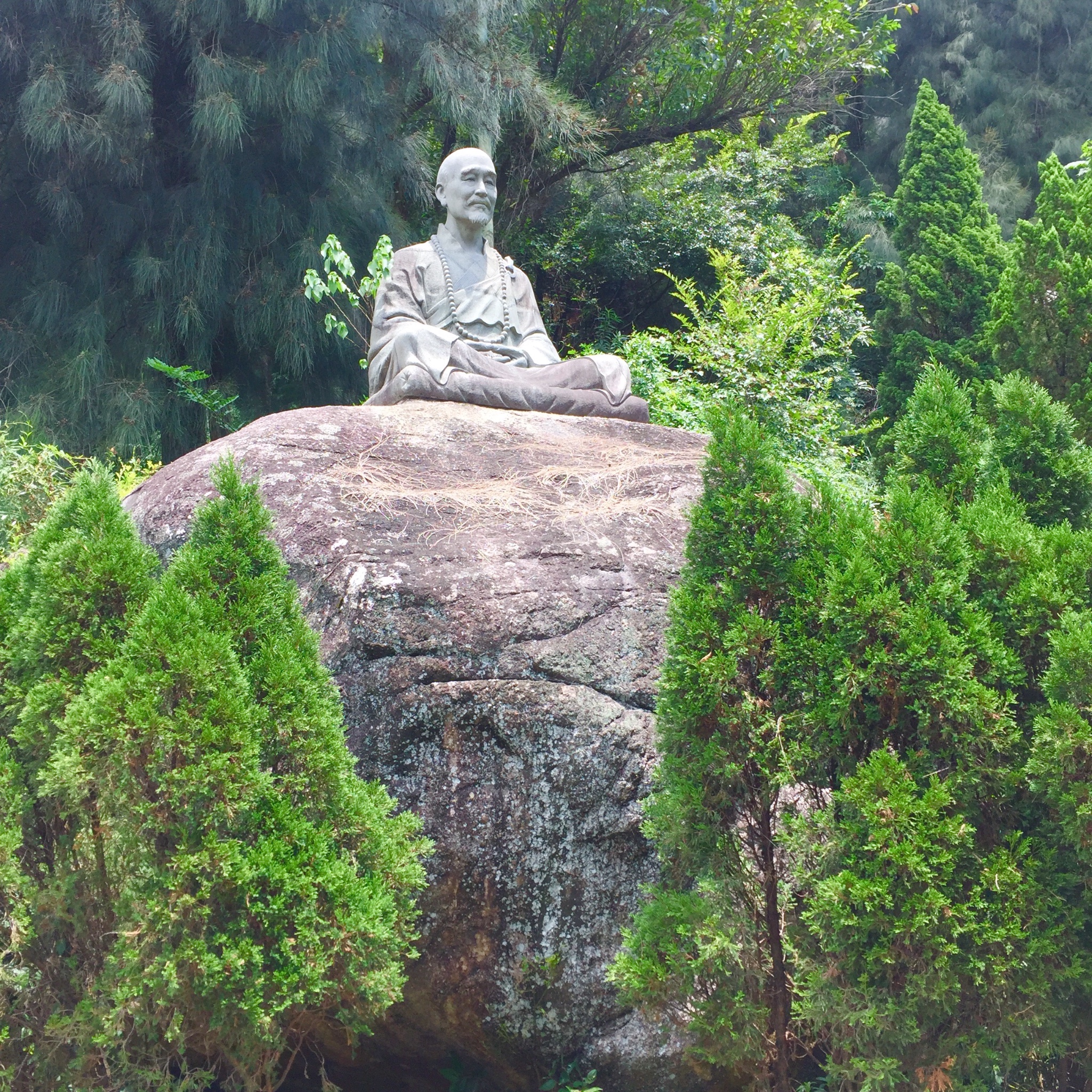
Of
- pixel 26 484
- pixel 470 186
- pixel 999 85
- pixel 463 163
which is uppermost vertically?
pixel 999 85

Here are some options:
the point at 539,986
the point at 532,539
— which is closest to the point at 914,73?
the point at 532,539

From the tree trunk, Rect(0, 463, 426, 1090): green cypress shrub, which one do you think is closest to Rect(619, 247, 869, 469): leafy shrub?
the tree trunk

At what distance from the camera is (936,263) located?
12273 mm

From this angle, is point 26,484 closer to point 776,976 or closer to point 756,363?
Result: point 756,363

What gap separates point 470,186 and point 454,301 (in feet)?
2.43

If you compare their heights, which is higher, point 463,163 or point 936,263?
point 936,263

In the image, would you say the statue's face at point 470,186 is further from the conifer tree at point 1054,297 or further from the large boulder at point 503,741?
the conifer tree at point 1054,297

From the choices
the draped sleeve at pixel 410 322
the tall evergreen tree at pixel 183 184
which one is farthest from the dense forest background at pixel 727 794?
the tall evergreen tree at pixel 183 184

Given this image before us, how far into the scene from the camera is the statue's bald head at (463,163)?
23.2 ft

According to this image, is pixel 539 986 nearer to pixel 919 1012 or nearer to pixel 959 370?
pixel 919 1012

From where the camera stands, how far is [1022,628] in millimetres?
2824

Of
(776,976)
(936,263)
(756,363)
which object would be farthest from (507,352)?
(936,263)

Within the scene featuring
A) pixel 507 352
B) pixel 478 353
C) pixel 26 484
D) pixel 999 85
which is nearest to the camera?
pixel 478 353

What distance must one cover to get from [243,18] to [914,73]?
10.9 metres
